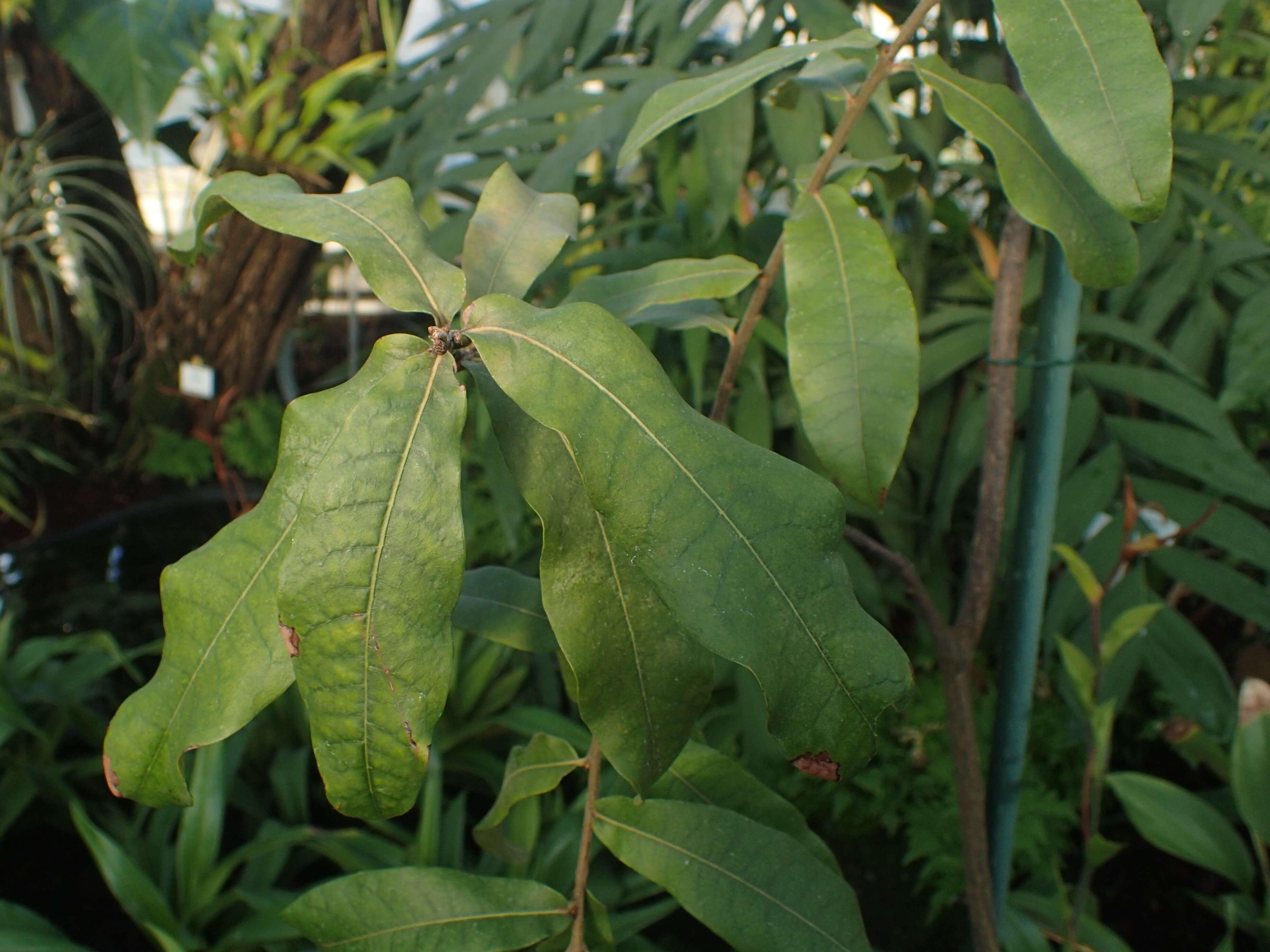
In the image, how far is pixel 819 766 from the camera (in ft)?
1.13

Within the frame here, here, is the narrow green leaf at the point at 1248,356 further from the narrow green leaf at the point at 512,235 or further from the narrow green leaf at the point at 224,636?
the narrow green leaf at the point at 224,636

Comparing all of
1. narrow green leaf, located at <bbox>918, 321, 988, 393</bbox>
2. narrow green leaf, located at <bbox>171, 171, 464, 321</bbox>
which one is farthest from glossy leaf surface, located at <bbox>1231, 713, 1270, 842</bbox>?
narrow green leaf, located at <bbox>171, 171, 464, 321</bbox>

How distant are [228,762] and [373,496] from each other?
855 millimetres

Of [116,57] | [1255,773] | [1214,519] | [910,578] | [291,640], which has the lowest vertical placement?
[1255,773]

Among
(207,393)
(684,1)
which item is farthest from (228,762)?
(207,393)

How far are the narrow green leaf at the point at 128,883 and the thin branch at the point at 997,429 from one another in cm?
83

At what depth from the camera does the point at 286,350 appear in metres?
2.54

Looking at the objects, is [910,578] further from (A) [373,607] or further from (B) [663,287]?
(A) [373,607]

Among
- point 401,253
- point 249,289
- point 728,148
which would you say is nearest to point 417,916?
point 401,253

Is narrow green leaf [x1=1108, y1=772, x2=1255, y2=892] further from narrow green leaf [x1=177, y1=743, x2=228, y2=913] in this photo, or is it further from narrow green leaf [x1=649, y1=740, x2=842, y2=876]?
narrow green leaf [x1=177, y1=743, x2=228, y2=913]

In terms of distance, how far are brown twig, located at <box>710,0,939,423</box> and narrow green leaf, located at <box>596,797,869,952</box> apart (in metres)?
0.22

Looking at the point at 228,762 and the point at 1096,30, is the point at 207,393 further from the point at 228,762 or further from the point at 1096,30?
the point at 1096,30

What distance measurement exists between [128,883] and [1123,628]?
95 cm

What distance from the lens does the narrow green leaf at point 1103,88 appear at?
33 centimetres
